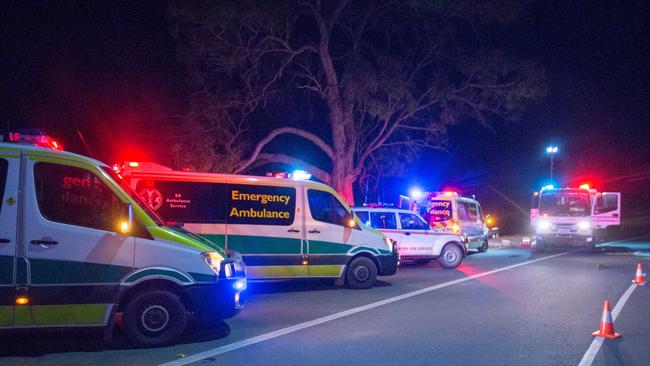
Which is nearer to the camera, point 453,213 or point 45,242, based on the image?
Answer: point 45,242

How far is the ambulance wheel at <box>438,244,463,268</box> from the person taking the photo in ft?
54.7

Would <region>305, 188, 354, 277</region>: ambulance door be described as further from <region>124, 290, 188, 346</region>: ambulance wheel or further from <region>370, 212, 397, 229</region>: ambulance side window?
<region>124, 290, 188, 346</region>: ambulance wheel

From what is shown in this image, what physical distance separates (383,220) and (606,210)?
12.7m

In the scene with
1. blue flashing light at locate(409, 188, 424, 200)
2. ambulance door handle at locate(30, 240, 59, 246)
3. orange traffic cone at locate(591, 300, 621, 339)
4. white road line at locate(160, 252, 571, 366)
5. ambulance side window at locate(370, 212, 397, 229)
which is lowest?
white road line at locate(160, 252, 571, 366)

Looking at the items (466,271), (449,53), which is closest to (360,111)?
(449,53)

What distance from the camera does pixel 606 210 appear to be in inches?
934

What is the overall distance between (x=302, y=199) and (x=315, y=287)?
2.20 meters

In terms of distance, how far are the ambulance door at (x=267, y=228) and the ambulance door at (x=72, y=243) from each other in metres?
4.12

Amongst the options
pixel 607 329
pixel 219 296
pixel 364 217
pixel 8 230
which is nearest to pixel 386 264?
pixel 364 217

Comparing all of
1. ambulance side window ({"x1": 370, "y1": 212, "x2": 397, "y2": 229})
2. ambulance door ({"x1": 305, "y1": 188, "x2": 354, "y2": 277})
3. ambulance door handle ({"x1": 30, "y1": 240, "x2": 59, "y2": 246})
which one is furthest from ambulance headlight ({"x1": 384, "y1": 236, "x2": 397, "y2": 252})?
ambulance door handle ({"x1": 30, "y1": 240, "x2": 59, "y2": 246})

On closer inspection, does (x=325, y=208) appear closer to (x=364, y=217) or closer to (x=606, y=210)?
(x=364, y=217)

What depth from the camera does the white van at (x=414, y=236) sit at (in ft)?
52.0

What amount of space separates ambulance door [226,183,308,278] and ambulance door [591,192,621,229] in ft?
55.6

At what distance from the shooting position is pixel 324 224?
451 inches
